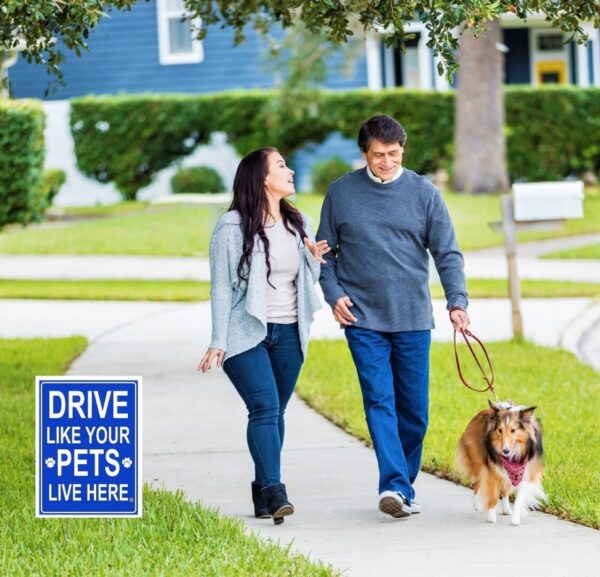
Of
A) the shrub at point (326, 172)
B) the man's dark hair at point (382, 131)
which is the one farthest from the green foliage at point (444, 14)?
the shrub at point (326, 172)

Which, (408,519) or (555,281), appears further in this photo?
(555,281)

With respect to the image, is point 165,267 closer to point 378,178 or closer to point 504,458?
point 378,178

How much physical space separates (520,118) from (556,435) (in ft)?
73.6

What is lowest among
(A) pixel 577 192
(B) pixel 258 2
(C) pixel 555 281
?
(C) pixel 555 281

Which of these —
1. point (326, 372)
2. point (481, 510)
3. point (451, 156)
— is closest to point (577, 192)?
point (326, 372)

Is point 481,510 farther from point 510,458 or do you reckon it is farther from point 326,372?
point 326,372

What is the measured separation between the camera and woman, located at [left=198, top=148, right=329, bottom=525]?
711 centimetres

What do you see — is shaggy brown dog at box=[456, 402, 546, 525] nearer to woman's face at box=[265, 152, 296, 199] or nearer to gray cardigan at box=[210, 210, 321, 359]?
gray cardigan at box=[210, 210, 321, 359]

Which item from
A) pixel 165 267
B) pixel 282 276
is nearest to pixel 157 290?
pixel 165 267

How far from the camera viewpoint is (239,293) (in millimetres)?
7191

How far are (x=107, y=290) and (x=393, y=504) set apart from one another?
1159 cm

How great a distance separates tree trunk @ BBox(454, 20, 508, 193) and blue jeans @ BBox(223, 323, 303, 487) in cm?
2129

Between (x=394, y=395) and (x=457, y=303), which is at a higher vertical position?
(x=457, y=303)

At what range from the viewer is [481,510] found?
286 inches
